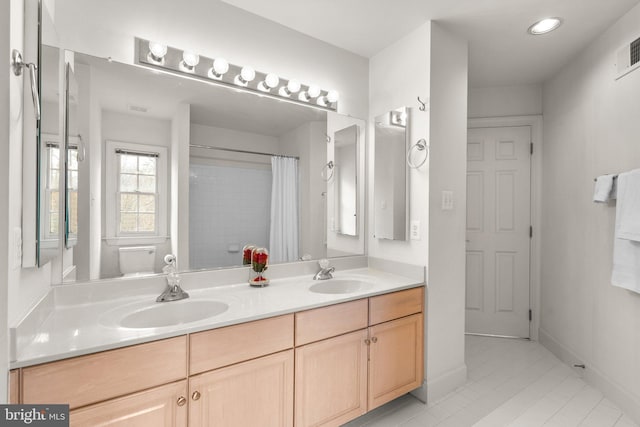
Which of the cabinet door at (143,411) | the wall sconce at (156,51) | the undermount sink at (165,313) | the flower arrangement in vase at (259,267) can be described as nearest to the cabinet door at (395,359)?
the flower arrangement in vase at (259,267)

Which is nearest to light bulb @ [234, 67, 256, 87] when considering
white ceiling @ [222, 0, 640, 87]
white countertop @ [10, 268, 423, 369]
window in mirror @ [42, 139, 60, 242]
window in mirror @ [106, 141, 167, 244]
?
white ceiling @ [222, 0, 640, 87]

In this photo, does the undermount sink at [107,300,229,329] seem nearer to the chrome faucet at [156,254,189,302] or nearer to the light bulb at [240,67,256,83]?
the chrome faucet at [156,254,189,302]

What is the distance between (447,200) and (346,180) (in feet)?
2.43

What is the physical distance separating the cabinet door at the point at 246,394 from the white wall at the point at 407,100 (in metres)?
1.13

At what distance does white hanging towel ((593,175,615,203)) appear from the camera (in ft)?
6.48

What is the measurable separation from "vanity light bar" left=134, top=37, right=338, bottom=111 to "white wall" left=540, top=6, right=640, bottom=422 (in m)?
1.87

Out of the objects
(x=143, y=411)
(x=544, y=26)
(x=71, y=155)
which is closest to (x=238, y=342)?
(x=143, y=411)

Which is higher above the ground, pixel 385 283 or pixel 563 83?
pixel 563 83

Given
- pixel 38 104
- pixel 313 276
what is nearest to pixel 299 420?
pixel 313 276

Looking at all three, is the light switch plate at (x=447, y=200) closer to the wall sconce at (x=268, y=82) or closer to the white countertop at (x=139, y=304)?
the white countertop at (x=139, y=304)

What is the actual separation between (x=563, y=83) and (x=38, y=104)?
3498 millimetres

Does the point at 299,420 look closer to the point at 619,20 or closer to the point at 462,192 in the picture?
the point at 462,192

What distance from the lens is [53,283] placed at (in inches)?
53.6

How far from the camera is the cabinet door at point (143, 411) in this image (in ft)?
3.31
